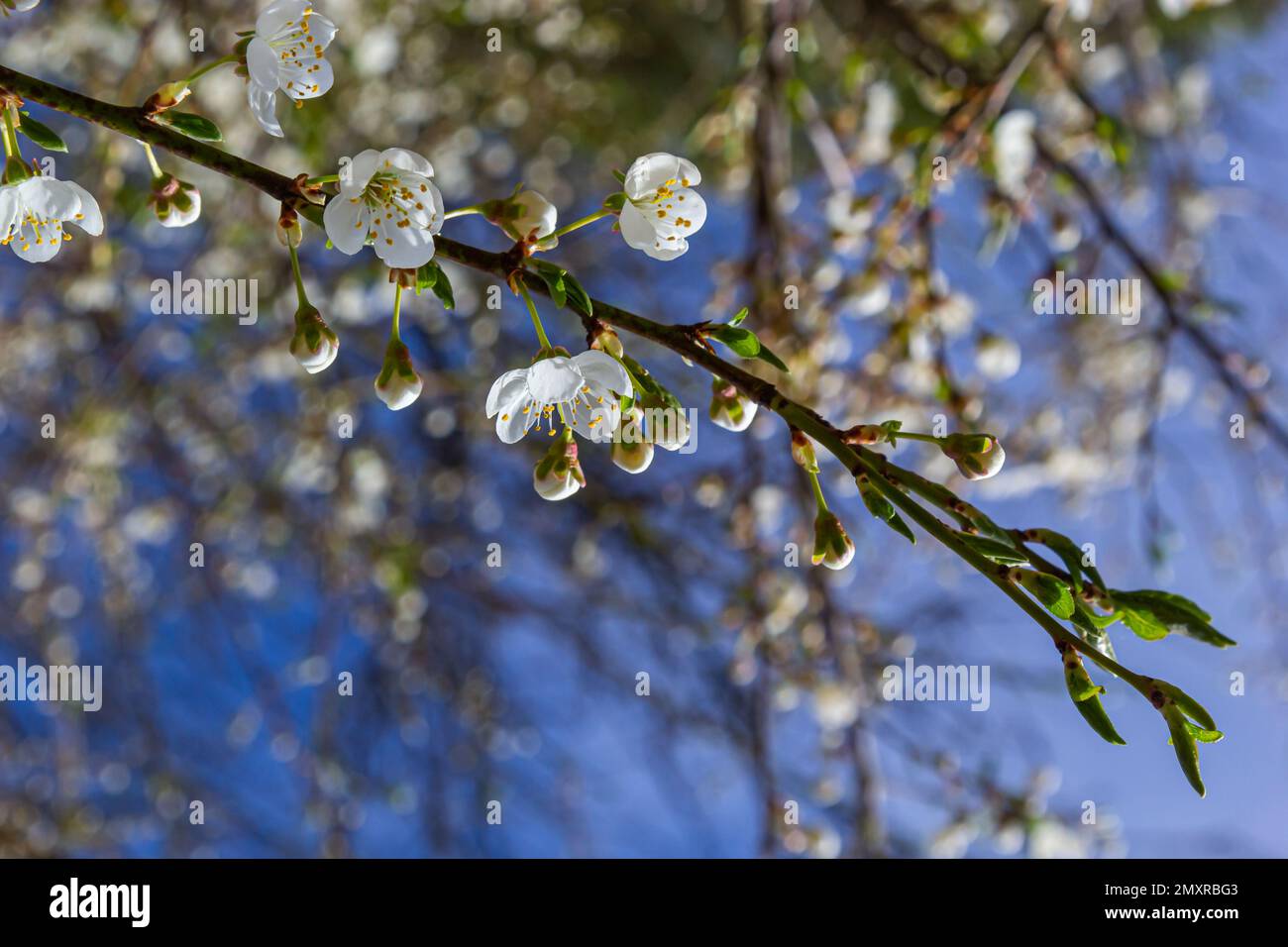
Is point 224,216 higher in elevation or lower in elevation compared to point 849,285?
higher

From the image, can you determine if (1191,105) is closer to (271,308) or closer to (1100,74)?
(1100,74)

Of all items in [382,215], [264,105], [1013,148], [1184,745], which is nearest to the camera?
[1184,745]

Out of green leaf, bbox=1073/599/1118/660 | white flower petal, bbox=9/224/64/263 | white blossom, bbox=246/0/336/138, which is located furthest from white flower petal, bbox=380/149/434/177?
green leaf, bbox=1073/599/1118/660

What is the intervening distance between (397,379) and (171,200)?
32cm

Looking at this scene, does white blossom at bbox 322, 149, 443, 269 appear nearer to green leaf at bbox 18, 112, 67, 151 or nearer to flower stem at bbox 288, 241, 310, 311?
flower stem at bbox 288, 241, 310, 311

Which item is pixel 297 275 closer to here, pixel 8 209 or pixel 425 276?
pixel 425 276

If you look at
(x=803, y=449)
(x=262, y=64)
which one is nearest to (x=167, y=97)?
(x=262, y=64)

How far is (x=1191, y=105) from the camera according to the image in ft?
11.7

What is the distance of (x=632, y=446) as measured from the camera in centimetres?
84

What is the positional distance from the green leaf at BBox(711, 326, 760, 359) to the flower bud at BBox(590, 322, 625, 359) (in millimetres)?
91

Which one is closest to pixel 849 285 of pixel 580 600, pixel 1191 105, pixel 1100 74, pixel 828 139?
pixel 828 139

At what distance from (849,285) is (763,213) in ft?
1.65

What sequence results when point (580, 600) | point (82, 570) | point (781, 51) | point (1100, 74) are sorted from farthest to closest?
point (1100, 74) < point (82, 570) < point (580, 600) < point (781, 51)
